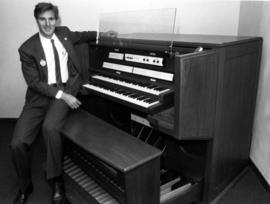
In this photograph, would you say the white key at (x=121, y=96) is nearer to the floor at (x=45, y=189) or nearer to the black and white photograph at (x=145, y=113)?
the black and white photograph at (x=145, y=113)

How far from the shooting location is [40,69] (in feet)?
6.75

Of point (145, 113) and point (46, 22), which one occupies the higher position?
point (46, 22)

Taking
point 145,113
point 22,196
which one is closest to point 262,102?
point 145,113

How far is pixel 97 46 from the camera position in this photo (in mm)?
2363

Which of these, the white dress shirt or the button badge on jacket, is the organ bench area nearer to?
the white dress shirt

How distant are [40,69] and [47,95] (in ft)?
0.68

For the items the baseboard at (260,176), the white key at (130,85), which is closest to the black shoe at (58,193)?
the white key at (130,85)

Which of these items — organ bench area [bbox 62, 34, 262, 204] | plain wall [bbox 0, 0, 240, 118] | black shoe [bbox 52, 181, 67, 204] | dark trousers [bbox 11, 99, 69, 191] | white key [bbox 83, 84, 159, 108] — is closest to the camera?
organ bench area [bbox 62, 34, 262, 204]

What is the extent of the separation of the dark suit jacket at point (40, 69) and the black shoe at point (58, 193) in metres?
0.60

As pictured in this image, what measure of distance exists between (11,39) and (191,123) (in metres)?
2.28

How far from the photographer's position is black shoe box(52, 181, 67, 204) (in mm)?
1967

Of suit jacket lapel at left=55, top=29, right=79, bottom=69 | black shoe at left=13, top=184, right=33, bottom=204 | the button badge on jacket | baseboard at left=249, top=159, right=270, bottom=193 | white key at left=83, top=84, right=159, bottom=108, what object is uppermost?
suit jacket lapel at left=55, top=29, right=79, bottom=69

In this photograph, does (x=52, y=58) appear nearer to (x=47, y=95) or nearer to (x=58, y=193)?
(x=47, y=95)

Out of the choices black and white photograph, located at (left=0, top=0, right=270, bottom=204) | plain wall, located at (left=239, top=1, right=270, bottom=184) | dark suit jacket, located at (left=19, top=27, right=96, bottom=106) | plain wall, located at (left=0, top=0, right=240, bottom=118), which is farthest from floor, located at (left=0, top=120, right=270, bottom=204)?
plain wall, located at (left=0, top=0, right=240, bottom=118)
